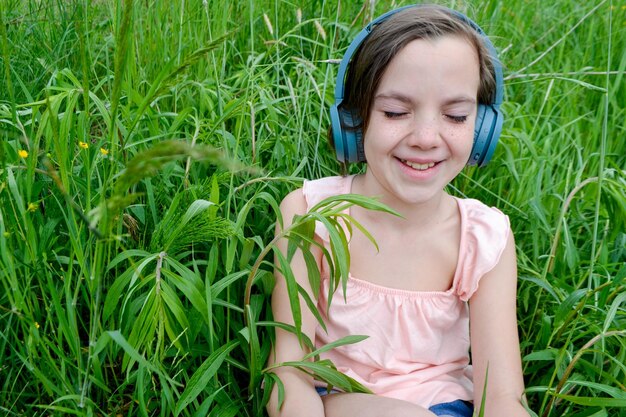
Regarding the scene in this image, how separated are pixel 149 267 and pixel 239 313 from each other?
29 centimetres

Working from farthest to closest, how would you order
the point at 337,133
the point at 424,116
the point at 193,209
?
the point at 337,133 → the point at 424,116 → the point at 193,209

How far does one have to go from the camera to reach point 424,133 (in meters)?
1.90

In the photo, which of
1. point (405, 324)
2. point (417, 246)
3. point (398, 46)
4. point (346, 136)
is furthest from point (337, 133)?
point (405, 324)

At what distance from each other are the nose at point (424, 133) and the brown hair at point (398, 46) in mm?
141

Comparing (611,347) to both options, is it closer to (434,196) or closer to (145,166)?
(434,196)

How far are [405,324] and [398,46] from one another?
0.69m

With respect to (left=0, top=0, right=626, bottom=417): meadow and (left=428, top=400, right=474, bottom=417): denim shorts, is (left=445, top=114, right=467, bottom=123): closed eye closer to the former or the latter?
(left=0, top=0, right=626, bottom=417): meadow

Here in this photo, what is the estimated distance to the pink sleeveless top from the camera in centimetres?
206

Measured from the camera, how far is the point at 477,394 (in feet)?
6.70

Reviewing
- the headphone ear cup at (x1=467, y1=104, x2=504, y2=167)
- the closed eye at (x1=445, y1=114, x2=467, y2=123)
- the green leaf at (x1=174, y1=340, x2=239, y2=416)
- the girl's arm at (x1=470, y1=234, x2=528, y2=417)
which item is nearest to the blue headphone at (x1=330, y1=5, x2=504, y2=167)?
the headphone ear cup at (x1=467, y1=104, x2=504, y2=167)

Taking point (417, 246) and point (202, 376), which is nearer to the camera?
point (202, 376)

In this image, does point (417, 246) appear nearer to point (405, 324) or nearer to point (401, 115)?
point (405, 324)

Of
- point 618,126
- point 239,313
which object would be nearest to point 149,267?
point 239,313

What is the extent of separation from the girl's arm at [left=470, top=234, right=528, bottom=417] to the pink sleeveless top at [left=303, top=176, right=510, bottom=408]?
39mm
